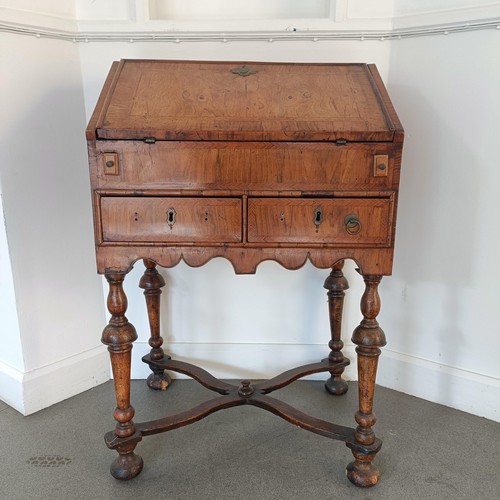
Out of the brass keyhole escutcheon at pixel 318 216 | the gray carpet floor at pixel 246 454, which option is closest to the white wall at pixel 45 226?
the gray carpet floor at pixel 246 454

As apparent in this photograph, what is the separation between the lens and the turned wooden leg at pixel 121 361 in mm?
1483

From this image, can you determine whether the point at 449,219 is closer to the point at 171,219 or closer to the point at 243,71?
the point at 243,71

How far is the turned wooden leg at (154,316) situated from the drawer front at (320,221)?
0.74m

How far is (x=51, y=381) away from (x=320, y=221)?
4.51 ft

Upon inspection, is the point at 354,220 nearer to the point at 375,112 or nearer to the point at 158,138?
the point at 375,112

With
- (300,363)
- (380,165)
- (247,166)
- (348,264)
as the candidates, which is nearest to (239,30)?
(247,166)

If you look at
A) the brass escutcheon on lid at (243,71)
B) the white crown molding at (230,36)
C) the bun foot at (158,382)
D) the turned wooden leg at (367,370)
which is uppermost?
the white crown molding at (230,36)

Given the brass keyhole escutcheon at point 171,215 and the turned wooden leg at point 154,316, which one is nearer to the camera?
the brass keyhole escutcheon at point 171,215

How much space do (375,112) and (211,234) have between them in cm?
61

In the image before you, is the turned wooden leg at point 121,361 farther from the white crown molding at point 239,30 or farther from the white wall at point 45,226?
the white crown molding at point 239,30

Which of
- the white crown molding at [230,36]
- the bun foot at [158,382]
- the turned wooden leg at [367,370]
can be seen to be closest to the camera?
the turned wooden leg at [367,370]

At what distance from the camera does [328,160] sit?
53.8 inches

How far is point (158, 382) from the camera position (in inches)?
85.2

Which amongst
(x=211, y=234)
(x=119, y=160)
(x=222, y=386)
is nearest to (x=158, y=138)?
(x=119, y=160)
